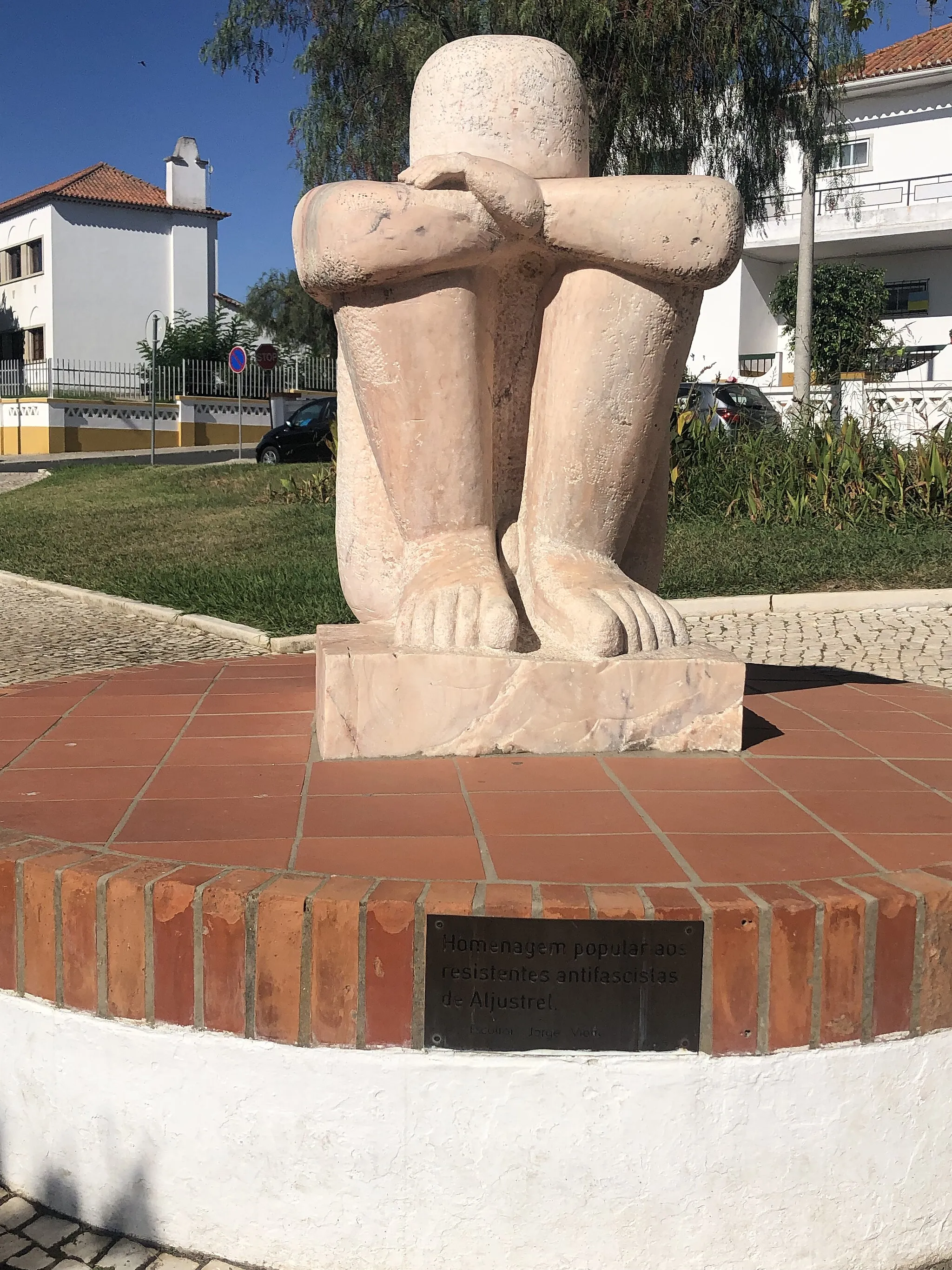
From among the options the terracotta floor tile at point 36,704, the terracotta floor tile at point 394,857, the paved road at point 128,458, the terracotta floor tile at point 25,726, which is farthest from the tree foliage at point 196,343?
the terracotta floor tile at point 394,857

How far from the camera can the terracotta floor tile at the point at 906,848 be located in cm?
182

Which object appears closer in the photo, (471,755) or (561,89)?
(471,755)

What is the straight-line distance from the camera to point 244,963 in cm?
167

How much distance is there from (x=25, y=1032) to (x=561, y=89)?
213cm

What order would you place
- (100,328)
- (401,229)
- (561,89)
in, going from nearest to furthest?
(401,229), (561,89), (100,328)

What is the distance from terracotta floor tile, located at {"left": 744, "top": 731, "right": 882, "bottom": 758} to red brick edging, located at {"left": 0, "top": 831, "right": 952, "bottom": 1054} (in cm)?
77

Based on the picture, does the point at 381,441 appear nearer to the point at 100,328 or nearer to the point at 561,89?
the point at 561,89

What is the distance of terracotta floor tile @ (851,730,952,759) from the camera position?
8.21 ft

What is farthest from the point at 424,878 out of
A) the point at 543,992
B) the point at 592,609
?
the point at 592,609

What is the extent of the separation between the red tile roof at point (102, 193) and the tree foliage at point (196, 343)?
4084 millimetres

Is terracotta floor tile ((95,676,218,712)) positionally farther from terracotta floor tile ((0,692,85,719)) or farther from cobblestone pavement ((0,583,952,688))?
cobblestone pavement ((0,583,952,688))

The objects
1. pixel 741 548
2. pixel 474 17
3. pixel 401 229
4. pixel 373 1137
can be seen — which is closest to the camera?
pixel 373 1137

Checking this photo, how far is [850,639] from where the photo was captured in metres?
6.20

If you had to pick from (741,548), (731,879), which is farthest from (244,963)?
(741,548)
